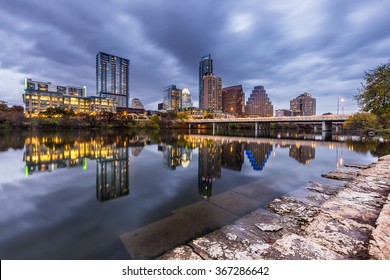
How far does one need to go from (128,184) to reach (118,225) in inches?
175

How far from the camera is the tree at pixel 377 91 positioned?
15.2 m

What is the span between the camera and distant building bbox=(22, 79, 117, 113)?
152 m

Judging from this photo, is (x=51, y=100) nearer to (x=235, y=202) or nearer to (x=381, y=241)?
(x=235, y=202)

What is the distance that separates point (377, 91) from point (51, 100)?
681 ft

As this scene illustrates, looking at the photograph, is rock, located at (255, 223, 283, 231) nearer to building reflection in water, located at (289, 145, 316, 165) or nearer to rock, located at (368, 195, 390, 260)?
rock, located at (368, 195, 390, 260)

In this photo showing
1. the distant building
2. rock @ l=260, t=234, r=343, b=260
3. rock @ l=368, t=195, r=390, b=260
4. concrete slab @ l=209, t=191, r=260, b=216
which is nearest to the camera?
rock @ l=368, t=195, r=390, b=260

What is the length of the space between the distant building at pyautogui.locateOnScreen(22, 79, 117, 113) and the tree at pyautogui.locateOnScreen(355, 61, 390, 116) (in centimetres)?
18800

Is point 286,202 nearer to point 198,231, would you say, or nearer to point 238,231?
point 238,231

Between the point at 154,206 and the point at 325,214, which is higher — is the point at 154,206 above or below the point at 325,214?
below

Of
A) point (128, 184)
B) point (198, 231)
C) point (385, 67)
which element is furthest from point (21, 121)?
point (385, 67)

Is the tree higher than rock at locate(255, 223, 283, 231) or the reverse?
higher

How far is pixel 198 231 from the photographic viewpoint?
506 cm

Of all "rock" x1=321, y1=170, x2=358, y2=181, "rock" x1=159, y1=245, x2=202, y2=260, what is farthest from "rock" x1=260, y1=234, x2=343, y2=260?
"rock" x1=321, y1=170, x2=358, y2=181
